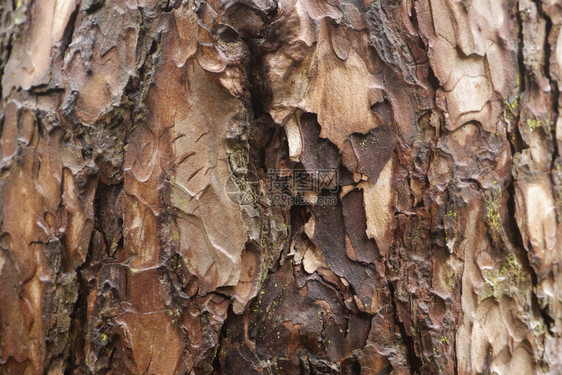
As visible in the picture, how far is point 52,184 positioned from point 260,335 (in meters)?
0.48

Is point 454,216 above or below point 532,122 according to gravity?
below

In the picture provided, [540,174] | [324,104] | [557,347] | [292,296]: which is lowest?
[557,347]

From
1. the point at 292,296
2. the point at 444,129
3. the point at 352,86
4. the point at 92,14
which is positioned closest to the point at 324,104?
the point at 352,86

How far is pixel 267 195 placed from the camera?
0.79m

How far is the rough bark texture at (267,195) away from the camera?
0.77 m

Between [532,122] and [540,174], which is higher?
[532,122]

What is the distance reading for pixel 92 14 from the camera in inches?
32.8

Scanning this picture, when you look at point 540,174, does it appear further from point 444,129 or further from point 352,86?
point 352,86

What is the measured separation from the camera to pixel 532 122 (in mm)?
899

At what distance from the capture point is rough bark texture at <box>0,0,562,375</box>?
77cm

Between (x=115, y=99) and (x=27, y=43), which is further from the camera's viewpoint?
(x=27, y=43)

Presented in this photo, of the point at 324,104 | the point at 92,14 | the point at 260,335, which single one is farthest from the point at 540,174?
the point at 92,14

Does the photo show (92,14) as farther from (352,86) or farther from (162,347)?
(162,347)

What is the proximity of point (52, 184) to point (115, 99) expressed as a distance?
0.21 meters
